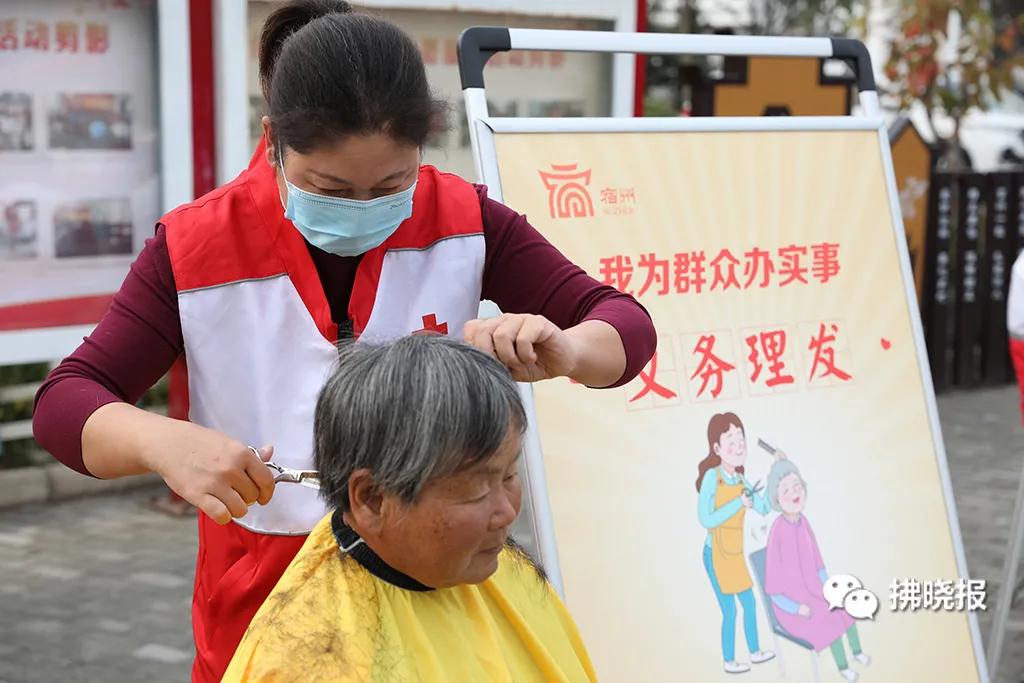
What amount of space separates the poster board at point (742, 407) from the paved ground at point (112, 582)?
1476 mm

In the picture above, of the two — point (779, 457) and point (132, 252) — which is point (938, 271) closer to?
point (132, 252)

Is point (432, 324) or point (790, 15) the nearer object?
point (432, 324)

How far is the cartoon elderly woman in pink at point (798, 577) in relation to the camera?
8.11ft

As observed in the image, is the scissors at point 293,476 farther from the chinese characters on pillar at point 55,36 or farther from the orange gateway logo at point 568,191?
the chinese characters on pillar at point 55,36

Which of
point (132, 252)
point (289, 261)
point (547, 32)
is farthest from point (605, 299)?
point (132, 252)

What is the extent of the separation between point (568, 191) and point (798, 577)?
2.75 ft

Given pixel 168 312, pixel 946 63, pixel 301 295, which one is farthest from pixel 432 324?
pixel 946 63

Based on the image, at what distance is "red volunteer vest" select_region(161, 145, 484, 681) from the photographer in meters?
1.68

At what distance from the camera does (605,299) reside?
5.86ft

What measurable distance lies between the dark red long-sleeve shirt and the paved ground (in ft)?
7.37

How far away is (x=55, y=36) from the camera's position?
14.0 ft

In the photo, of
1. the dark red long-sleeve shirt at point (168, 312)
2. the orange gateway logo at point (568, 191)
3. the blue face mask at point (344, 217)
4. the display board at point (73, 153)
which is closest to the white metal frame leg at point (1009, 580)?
the orange gateway logo at point (568, 191)

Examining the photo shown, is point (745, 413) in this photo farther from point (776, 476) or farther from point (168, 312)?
point (168, 312)

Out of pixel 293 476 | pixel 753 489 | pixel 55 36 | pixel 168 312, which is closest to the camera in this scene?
pixel 293 476
